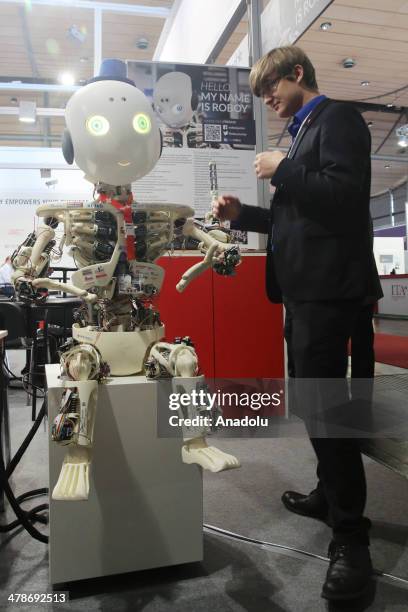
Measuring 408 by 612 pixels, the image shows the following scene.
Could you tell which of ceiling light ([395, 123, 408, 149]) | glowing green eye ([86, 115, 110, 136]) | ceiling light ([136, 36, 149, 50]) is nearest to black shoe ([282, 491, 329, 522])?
glowing green eye ([86, 115, 110, 136])

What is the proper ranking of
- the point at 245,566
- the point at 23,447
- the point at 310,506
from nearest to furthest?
the point at 245,566 → the point at 23,447 → the point at 310,506

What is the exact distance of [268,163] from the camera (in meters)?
1.29

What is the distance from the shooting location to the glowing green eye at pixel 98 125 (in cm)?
134

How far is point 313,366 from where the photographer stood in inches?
50.6

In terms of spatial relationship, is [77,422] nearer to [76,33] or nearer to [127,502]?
[127,502]

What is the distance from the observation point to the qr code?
2648mm

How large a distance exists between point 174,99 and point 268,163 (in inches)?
59.7

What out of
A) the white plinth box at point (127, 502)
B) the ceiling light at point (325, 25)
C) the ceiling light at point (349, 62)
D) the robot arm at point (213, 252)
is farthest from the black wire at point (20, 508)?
the ceiling light at point (349, 62)

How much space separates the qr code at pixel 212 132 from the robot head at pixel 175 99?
0.35ft

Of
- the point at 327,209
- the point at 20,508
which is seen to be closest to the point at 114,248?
the point at 327,209

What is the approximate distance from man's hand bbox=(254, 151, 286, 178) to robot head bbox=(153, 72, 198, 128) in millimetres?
1434

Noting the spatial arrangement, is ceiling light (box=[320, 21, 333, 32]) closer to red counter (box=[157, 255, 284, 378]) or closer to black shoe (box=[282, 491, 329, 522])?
red counter (box=[157, 255, 284, 378])

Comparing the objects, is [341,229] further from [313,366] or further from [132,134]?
[132,134]

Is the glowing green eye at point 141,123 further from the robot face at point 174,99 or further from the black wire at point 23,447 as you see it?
the robot face at point 174,99
